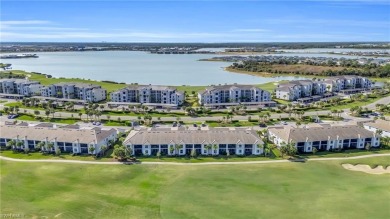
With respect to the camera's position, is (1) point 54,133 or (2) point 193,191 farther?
(1) point 54,133

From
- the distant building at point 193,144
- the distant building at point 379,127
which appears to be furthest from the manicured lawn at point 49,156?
the distant building at point 379,127

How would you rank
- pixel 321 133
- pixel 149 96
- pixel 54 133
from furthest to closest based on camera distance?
pixel 149 96 < pixel 321 133 < pixel 54 133

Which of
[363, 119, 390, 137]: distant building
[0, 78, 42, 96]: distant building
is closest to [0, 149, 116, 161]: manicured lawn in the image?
[363, 119, 390, 137]: distant building

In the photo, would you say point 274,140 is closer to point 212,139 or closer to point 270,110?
point 212,139

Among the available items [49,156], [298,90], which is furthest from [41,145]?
[298,90]

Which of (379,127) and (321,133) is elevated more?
(321,133)

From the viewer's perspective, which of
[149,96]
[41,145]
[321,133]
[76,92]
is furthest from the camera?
[76,92]

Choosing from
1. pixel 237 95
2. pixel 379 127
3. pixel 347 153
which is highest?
pixel 237 95

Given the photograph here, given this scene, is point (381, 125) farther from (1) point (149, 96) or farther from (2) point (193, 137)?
(1) point (149, 96)
